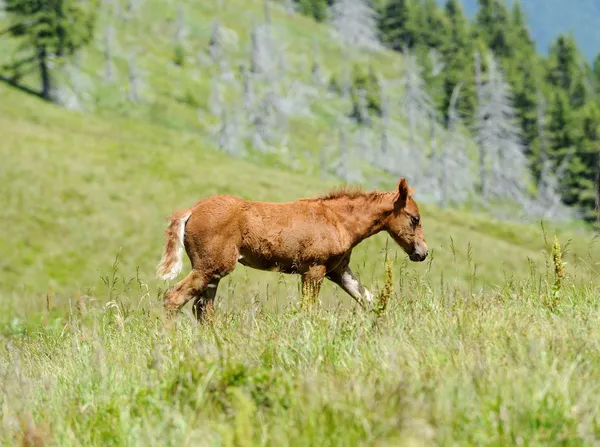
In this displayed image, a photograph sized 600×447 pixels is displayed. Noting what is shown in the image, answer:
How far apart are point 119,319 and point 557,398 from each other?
14.6ft

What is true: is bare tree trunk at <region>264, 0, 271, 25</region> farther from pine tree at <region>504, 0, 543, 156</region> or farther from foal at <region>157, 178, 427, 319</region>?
foal at <region>157, 178, 427, 319</region>

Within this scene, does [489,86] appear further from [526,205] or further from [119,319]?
[119,319]

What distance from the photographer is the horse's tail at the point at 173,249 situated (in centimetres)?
882

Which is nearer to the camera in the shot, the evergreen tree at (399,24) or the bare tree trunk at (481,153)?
the bare tree trunk at (481,153)

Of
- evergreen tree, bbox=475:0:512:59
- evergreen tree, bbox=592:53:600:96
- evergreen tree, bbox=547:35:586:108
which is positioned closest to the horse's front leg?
evergreen tree, bbox=547:35:586:108

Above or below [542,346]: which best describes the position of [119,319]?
below

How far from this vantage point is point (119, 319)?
6445 millimetres

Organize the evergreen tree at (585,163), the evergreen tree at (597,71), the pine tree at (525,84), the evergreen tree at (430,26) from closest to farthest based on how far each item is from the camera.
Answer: the evergreen tree at (585,163) → the pine tree at (525,84) → the evergreen tree at (430,26) → the evergreen tree at (597,71)

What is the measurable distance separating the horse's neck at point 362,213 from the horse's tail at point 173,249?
2479 mm

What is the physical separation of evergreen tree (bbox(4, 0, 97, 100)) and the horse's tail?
2479 inches

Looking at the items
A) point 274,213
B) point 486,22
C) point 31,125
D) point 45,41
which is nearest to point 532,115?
point 486,22

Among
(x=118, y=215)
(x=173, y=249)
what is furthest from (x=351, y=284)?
(x=118, y=215)

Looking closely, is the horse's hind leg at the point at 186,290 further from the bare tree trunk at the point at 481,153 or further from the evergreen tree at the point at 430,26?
the evergreen tree at the point at 430,26

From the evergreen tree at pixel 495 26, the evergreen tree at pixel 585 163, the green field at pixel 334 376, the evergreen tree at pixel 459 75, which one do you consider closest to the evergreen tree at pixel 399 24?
the evergreen tree at pixel 495 26
